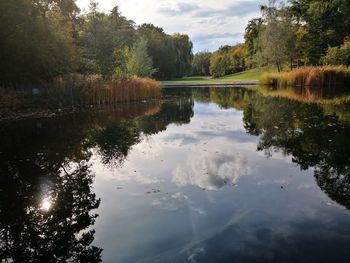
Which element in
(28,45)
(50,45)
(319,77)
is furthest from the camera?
(319,77)

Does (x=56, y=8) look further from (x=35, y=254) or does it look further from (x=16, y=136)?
(x=35, y=254)

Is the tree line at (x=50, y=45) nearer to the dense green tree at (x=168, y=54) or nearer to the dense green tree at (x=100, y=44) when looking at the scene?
the dense green tree at (x=100, y=44)

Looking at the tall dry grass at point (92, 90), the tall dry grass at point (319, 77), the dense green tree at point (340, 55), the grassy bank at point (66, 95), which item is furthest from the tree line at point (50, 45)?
the dense green tree at point (340, 55)

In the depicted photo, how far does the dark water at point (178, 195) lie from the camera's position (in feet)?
17.3

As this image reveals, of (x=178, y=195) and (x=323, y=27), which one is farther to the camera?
(x=323, y=27)

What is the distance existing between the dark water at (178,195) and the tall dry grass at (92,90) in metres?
9.52

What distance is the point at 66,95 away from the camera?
2406 cm

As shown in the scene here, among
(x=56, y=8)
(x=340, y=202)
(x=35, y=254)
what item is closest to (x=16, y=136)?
(x=35, y=254)

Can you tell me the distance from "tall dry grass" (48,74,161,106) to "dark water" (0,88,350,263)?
9.52 metres

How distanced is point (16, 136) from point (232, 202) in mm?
10516

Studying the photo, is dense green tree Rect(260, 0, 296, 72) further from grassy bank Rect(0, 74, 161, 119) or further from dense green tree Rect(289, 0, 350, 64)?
grassy bank Rect(0, 74, 161, 119)

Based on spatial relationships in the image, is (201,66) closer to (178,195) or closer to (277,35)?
(277,35)

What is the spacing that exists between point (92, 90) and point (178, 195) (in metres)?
18.8

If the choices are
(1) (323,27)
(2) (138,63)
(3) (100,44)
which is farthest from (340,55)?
(3) (100,44)
